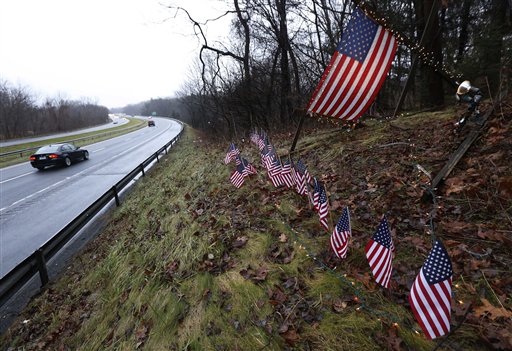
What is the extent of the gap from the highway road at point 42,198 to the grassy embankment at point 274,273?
1891mm

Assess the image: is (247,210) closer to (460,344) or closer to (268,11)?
(460,344)

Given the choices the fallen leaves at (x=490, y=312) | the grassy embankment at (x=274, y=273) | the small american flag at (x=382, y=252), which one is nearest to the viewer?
the fallen leaves at (x=490, y=312)

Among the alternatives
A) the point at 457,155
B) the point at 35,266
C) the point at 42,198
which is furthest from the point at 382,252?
the point at 42,198

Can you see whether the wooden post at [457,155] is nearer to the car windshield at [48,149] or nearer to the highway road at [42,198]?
the highway road at [42,198]

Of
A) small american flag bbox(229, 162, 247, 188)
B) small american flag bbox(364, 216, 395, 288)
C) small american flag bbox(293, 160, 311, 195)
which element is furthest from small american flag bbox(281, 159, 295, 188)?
small american flag bbox(364, 216, 395, 288)

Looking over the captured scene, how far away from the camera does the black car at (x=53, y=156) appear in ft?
54.6

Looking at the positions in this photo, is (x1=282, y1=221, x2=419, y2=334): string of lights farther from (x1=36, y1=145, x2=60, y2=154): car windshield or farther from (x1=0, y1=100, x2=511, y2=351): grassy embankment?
(x1=36, y1=145, x2=60, y2=154): car windshield

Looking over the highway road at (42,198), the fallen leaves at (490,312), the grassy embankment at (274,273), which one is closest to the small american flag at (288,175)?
the grassy embankment at (274,273)

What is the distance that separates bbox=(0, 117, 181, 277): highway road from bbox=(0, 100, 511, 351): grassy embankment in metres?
1.89

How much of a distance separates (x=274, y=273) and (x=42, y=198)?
11.4 meters

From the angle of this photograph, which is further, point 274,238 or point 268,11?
point 268,11

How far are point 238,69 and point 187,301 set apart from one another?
18030 millimetres

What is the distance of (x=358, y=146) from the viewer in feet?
23.0

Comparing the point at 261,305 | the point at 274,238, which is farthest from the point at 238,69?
the point at 261,305
